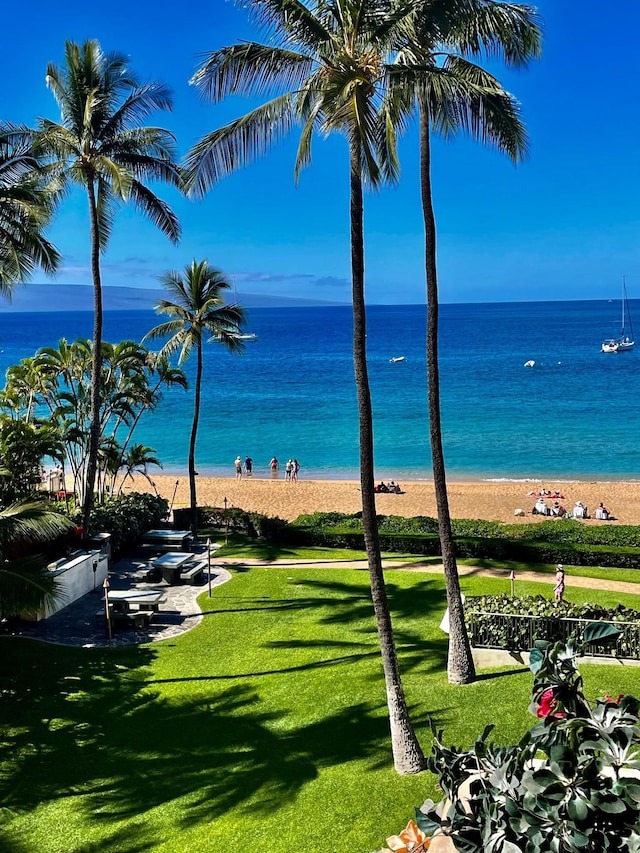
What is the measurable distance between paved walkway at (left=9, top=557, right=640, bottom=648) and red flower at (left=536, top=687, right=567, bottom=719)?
13.5m

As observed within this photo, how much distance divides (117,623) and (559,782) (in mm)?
15196

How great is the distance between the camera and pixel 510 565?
20.9m

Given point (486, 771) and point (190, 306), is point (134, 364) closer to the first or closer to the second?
point (190, 306)

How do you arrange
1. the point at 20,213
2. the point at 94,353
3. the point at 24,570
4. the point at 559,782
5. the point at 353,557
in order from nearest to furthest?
the point at 559,782 → the point at 24,570 → the point at 20,213 → the point at 94,353 → the point at 353,557

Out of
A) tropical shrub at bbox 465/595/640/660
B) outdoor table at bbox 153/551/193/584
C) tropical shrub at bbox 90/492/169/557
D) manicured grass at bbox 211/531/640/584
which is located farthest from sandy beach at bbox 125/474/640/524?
tropical shrub at bbox 465/595/640/660

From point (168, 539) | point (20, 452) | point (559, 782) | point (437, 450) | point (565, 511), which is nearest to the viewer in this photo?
point (559, 782)

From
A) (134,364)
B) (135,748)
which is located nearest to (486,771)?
(135,748)

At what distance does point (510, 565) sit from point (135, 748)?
12734 mm

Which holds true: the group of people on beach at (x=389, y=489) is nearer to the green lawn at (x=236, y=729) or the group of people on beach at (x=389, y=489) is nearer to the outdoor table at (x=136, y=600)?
the green lawn at (x=236, y=729)

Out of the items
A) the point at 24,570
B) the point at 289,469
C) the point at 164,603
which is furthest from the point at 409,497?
the point at 24,570

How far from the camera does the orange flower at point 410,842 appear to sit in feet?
22.5

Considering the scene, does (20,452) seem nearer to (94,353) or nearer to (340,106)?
(94,353)

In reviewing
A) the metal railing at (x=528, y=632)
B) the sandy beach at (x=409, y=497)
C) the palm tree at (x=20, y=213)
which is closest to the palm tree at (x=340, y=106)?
the metal railing at (x=528, y=632)

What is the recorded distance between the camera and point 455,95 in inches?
429
